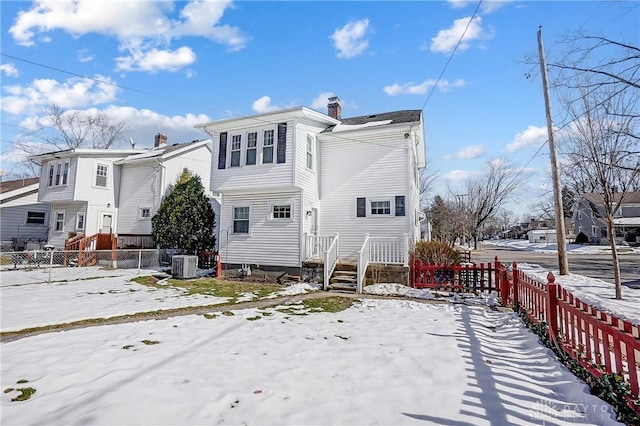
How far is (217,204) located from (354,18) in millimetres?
13985

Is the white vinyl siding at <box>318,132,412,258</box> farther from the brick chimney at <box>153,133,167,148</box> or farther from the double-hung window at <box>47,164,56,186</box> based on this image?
the double-hung window at <box>47,164,56,186</box>

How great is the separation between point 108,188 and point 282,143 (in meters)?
14.2

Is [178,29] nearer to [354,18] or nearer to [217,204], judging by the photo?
[354,18]

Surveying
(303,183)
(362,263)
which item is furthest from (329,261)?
(303,183)

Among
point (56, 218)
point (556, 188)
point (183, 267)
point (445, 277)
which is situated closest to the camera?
point (445, 277)

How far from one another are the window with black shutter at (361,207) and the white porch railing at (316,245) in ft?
5.56

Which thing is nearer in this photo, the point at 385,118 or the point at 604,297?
the point at 604,297

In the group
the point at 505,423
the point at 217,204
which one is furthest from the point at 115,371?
the point at 217,204

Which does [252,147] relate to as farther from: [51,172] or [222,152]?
[51,172]

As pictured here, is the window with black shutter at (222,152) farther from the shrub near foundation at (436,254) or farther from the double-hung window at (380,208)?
the shrub near foundation at (436,254)

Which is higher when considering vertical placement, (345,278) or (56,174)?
(56,174)

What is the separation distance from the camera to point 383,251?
37.5 feet

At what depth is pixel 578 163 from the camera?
10.8 m

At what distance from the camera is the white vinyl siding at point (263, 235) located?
40.4 ft
